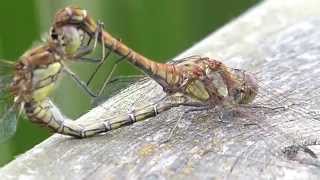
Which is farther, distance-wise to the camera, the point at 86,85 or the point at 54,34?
the point at 86,85

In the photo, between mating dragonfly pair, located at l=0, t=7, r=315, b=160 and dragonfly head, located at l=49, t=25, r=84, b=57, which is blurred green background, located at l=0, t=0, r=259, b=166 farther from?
dragonfly head, located at l=49, t=25, r=84, b=57

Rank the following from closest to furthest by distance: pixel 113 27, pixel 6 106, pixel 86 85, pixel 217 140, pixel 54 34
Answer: pixel 217 140 < pixel 54 34 < pixel 6 106 < pixel 86 85 < pixel 113 27

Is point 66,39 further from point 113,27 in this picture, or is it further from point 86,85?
point 113,27

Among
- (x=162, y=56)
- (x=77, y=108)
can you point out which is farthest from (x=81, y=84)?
(x=162, y=56)

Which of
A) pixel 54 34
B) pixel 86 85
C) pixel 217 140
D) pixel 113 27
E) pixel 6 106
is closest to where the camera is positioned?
pixel 217 140

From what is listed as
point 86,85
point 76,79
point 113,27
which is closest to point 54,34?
point 76,79

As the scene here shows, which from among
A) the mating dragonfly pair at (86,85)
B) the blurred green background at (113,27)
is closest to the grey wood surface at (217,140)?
the mating dragonfly pair at (86,85)

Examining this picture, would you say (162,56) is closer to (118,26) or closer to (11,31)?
(118,26)

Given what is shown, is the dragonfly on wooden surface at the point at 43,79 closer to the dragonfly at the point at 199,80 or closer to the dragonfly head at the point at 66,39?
the dragonfly head at the point at 66,39

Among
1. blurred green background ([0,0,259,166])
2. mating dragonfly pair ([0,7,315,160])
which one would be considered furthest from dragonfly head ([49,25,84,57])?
blurred green background ([0,0,259,166])
